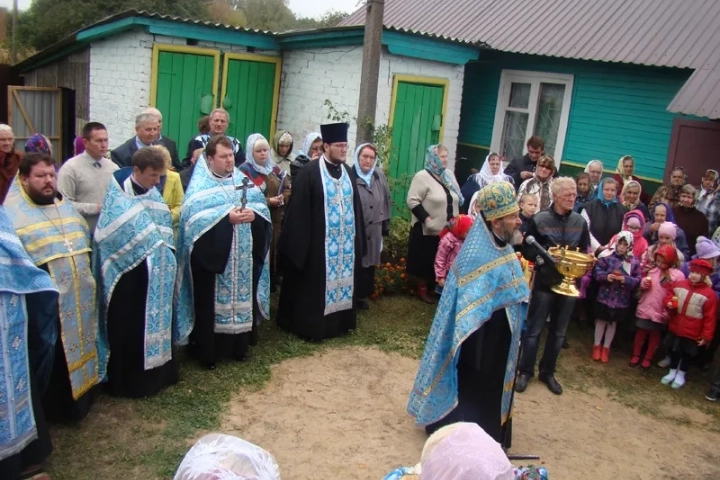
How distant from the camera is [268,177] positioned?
690cm

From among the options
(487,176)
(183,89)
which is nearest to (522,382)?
(487,176)

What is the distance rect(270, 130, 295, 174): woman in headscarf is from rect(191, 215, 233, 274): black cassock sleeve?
225cm

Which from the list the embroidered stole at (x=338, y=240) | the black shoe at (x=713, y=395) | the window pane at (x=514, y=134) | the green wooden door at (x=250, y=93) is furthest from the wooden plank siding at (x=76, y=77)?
the black shoe at (x=713, y=395)

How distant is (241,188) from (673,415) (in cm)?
409

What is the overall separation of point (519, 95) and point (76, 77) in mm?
6650

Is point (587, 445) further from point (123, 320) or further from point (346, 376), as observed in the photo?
point (123, 320)

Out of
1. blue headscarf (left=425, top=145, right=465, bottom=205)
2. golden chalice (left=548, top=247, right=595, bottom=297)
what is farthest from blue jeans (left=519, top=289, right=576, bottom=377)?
blue headscarf (left=425, top=145, right=465, bottom=205)

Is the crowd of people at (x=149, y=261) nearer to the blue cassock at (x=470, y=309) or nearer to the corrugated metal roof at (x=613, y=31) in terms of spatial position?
the blue cassock at (x=470, y=309)

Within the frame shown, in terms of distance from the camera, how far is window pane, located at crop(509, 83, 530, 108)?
10852 mm

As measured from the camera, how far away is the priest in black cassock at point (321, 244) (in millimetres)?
6234

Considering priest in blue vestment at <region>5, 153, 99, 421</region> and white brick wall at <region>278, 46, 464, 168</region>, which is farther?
white brick wall at <region>278, 46, 464, 168</region>

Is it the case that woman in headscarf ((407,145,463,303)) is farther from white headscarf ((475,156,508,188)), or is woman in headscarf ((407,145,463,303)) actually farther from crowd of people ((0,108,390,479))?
crowd of people ((0,108,390,479))

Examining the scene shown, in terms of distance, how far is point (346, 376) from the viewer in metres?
5.83

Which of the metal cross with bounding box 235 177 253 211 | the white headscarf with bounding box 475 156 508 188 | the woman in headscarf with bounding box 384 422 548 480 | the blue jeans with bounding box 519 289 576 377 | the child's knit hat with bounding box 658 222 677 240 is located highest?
the white headscarf with bounding box 475 156 508 188
